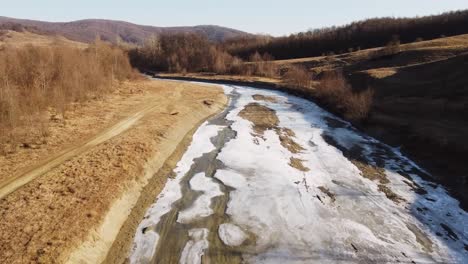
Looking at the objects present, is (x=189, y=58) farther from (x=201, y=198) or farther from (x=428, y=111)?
(x=201, y=198)

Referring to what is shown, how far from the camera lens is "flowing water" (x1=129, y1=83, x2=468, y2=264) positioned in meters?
12.1

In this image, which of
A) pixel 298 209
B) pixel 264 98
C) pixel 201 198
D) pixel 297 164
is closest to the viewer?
pixel 298 209

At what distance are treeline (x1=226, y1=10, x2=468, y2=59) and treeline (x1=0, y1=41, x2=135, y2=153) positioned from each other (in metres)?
60.8

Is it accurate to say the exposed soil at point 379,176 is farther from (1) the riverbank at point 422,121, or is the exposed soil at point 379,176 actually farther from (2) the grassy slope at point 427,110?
(2) the grassy slope at point 427,110

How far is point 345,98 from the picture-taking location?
32906 millimetres

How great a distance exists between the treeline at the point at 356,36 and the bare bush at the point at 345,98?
46.9m

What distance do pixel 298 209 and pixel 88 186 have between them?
25.7ft

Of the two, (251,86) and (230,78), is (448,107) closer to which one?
(251,86)

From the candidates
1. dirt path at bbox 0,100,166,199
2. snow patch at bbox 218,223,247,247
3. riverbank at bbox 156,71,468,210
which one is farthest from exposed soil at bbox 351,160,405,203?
dirt path at bbox 0,100,166,199

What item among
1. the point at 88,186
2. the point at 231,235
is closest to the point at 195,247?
the point at 231,235

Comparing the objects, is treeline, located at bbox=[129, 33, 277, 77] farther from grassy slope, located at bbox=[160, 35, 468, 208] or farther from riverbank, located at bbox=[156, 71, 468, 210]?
riverbank, located at bbox=[156, 71, 468, 210]

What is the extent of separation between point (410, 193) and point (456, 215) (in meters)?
2.23

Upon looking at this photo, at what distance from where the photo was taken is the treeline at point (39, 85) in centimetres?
1867

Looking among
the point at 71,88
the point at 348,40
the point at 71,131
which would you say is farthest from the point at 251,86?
the point at 348,40
